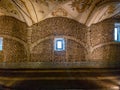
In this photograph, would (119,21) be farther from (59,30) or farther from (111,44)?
(59,30)

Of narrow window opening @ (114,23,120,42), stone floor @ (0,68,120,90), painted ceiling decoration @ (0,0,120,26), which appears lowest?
stone floor @ (0,68,120,90)

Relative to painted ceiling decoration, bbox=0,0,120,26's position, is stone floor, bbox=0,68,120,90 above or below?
below

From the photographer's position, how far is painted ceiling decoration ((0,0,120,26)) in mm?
10016

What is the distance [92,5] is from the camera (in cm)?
1022

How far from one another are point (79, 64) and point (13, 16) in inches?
182

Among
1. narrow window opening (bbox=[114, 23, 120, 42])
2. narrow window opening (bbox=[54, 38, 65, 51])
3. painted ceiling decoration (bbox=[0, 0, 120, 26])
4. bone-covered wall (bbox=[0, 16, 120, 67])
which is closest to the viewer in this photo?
painted ceiling decoration (bbox=[0, 0, 120, 26])

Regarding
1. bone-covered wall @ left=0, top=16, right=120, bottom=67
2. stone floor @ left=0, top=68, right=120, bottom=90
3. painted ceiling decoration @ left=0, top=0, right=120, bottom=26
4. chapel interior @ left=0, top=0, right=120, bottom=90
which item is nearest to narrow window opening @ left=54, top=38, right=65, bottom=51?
chapel interior @ left=0, top=0, right=120, bottom=90

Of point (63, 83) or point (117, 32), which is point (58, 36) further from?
point (63, 83)

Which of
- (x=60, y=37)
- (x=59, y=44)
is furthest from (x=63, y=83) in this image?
(x=59, y=44)

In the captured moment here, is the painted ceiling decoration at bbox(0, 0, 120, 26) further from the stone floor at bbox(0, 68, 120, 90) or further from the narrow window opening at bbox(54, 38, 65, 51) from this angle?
the stone floor at bbox(0, 68, 120, 90)

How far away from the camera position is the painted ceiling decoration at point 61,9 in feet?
32.9

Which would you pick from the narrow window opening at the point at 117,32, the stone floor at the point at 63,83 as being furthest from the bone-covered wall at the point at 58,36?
the stone floor at the point at 63,83

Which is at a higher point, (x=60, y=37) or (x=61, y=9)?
(x=61, y=9)

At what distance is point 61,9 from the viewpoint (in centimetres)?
1108
